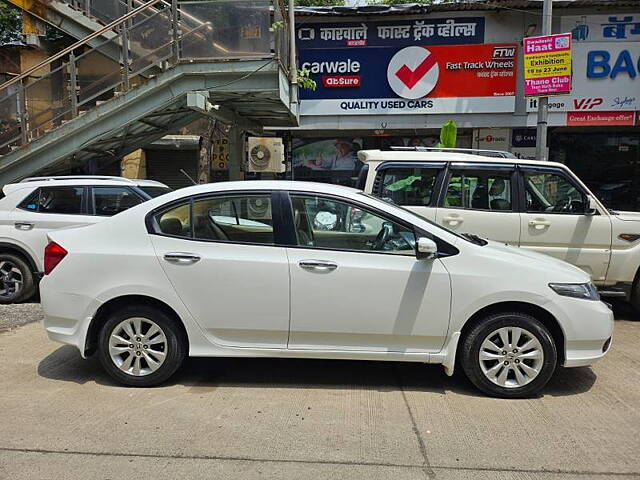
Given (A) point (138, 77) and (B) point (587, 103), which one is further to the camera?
(B) point (587, 103)

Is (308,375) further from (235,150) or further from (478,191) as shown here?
(235,150)

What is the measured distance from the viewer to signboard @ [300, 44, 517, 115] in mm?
13469

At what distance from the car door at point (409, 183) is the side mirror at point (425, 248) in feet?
8.21

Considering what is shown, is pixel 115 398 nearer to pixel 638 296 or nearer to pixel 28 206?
pixel 28 206

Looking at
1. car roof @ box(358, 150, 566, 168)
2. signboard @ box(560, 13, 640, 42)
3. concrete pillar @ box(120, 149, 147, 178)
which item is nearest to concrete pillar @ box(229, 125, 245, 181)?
concrete pillar @ box(120, 149, 147, 178)

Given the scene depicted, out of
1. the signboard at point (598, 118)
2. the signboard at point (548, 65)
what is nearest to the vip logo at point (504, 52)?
the signboard at point (598, 118)

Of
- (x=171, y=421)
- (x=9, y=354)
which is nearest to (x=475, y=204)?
(x=171, y=421)

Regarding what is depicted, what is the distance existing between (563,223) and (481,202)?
999 mm

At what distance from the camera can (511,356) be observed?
420 centimetres

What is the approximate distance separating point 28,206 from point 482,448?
21.3 feet

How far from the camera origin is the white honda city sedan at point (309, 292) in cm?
418

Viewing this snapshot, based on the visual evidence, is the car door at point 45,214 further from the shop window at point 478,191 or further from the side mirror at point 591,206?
the side mirror at point 591,206

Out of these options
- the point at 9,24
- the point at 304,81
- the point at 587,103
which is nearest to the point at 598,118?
the point at 587,103

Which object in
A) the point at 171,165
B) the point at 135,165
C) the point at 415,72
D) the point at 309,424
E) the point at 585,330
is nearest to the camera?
the point at 309,424
